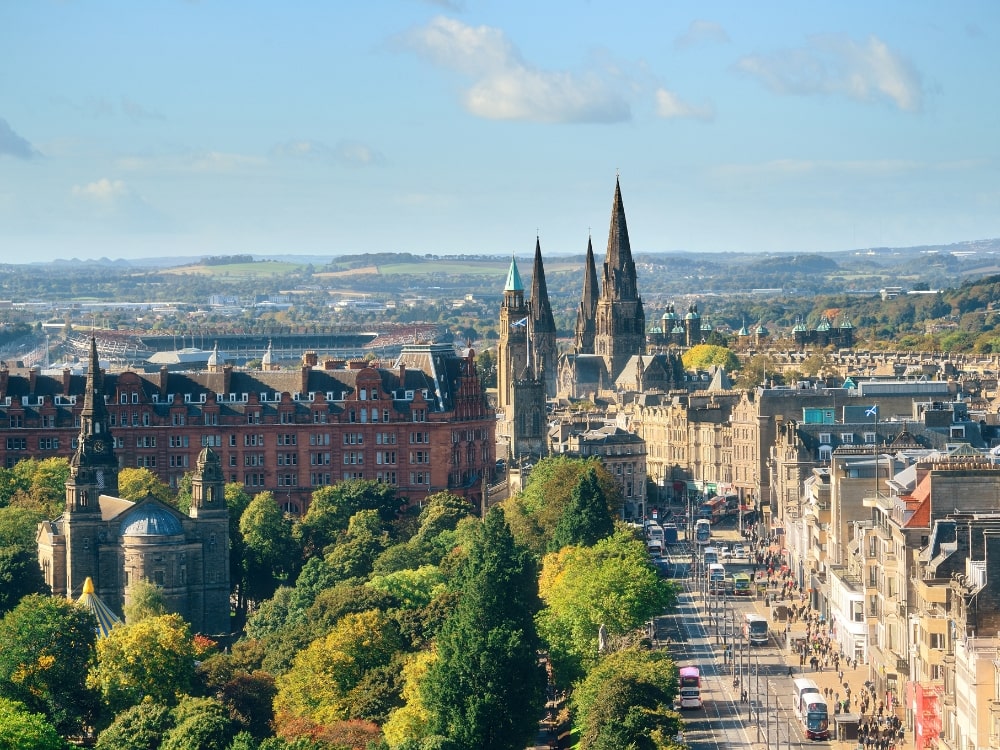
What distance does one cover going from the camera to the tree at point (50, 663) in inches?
4183

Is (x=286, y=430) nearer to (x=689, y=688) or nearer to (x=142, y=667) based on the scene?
(x=142, y=667)

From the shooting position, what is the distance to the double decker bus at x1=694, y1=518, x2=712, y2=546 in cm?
16538

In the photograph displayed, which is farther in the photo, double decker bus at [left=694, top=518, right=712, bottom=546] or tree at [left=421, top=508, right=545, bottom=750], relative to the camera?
double decker bus at [left=694, top=518, right=712, bottom=546]

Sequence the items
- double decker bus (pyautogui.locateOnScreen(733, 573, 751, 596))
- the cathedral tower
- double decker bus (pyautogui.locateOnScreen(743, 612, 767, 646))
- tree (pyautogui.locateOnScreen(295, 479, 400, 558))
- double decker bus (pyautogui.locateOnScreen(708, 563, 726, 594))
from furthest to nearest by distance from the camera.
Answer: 1. tree (pyautogui.locateOnScreen(295, 479, 400, 558))
2. the cathedral tower
3. double decker bus (pyautogui.locateOnScreen(708, 563, 726, 594))
4. double decker bus (pyautogui.locateOnScreen(733, 573, 751, 596))
5. double decker bus (pyautogui.locateOnScreen(743, 612, 767, 646))

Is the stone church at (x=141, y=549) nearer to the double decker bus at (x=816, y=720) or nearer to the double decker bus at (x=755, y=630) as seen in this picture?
the double decker bus at (x=755, y=630)

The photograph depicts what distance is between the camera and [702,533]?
551 feet

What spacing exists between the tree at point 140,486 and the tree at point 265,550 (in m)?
5.20

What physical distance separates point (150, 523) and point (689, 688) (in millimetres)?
45577

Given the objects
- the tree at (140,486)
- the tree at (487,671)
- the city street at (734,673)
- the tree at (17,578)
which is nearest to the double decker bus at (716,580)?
the city street at (734,673)

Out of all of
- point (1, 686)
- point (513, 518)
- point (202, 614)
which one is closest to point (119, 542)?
point (202, 614)

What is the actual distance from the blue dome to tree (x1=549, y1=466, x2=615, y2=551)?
20.6 metres

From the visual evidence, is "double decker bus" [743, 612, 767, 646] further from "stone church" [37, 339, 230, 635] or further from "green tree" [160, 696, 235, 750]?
"stone church" [37, 339, 230, 635]

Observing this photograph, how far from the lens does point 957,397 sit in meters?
182

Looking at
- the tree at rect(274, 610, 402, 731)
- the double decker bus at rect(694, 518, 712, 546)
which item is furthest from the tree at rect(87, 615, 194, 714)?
the double decker bus at rect(694, 518, 712, 546)
